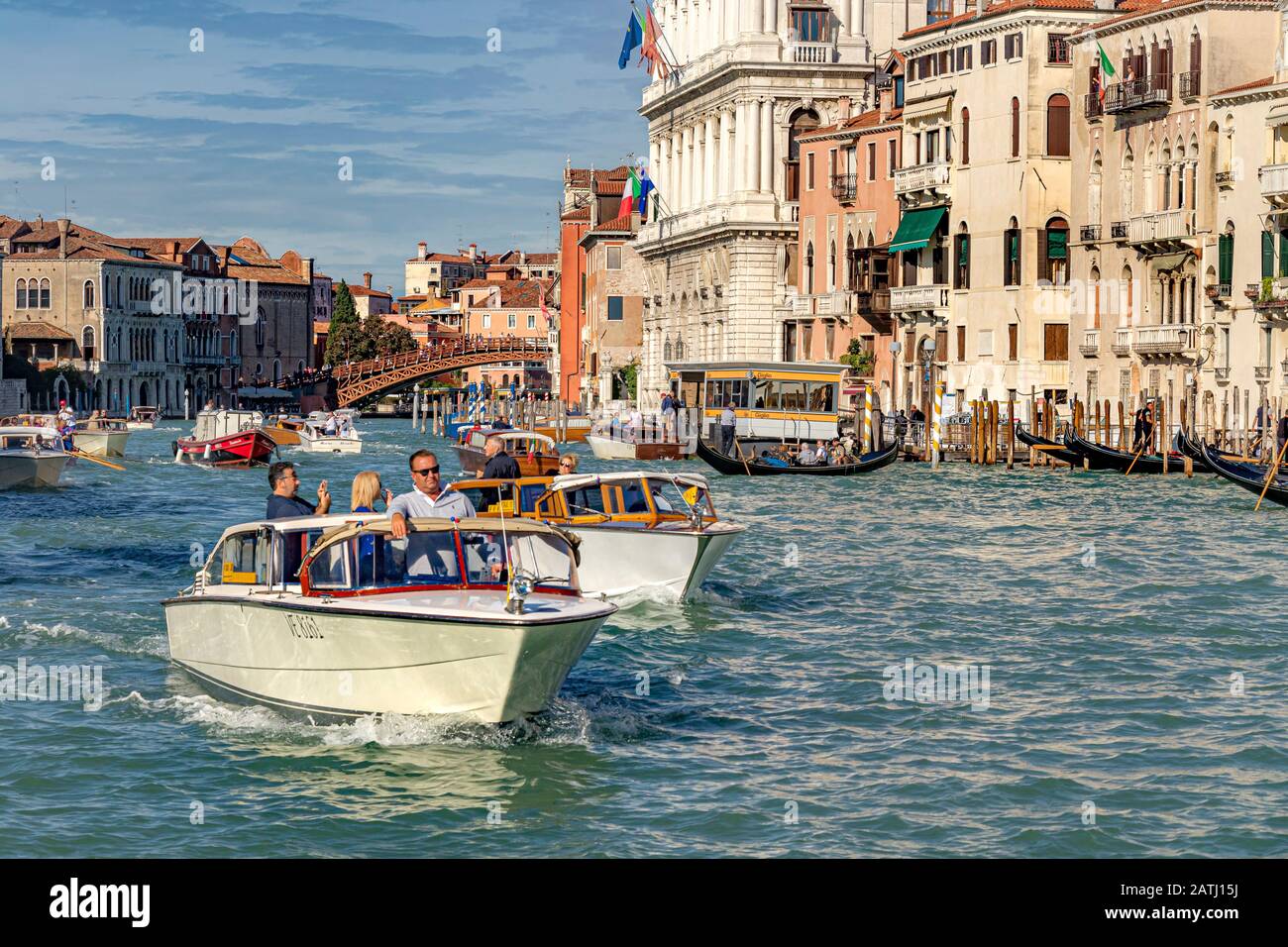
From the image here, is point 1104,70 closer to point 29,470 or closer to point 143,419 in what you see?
point 29,470

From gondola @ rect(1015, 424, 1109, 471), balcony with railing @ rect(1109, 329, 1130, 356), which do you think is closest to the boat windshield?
gondola @ rect(1015, 424, 1109, 471)

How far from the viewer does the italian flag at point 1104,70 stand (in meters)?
46.1

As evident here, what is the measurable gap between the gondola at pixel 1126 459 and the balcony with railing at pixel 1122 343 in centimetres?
579

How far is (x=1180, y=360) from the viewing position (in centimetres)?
4503

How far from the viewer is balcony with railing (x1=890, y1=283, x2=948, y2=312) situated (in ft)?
178

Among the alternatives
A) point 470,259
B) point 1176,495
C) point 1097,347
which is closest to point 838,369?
point 1097,347

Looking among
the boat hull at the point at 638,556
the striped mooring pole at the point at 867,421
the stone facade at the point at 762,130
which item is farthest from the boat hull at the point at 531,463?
the stone facade at the point at 762,130

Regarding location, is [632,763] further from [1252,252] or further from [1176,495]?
[1252,252]

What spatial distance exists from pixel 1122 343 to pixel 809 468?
10.1 metres

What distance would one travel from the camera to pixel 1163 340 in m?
45.2

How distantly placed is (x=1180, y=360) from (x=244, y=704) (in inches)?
1382

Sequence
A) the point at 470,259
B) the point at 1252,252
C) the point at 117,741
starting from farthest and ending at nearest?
the point at 470,259 < the point at 1252,252 < the point at 117,741

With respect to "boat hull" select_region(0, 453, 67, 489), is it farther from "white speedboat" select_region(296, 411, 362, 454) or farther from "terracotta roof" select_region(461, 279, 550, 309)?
"terracotta roof" select_region(461, 279, 550, 309)

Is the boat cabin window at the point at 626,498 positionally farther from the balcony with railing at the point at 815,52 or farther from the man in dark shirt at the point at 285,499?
the balcony with railing at the point at 815,52
